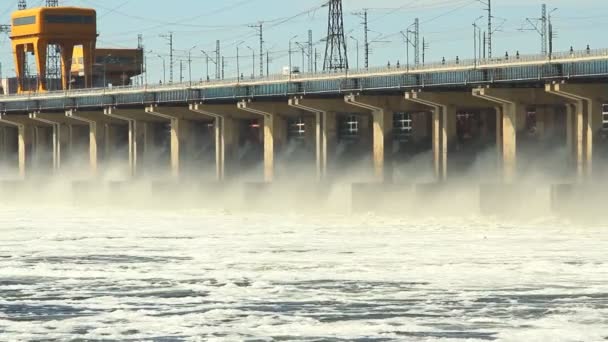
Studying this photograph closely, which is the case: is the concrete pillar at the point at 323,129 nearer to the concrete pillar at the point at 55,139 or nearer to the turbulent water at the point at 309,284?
the turbulent water at the point at 309,284

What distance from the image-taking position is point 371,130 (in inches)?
4262

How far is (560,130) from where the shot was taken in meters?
93.2

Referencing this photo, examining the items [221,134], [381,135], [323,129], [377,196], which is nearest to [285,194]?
[323,129]

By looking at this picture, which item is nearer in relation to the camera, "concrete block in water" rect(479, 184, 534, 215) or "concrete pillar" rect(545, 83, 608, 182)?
"concrete pillar" rect(545, 83, 608, 182)

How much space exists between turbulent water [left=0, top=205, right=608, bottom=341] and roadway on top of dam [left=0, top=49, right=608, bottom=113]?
1130cm

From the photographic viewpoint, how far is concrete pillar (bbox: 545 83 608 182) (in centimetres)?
7962

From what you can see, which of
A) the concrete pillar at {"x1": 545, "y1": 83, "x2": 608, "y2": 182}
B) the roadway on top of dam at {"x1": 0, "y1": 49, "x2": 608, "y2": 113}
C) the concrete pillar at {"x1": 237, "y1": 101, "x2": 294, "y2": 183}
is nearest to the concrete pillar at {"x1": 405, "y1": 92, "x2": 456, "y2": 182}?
the roadway on top of dam at {"x1": 0, "y1": 49, "x2": 608, "y2": 113}

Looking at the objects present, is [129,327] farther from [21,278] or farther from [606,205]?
[606,205]

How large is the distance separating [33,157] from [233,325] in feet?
396

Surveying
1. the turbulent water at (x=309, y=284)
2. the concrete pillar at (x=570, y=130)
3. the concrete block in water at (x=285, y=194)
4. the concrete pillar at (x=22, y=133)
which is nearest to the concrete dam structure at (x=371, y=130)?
the concrete pillar at (x=570, y=130)

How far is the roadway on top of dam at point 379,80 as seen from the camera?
79325 millimetres

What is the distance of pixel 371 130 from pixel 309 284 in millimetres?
64761

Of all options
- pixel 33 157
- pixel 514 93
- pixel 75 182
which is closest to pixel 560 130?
pixel 514 93

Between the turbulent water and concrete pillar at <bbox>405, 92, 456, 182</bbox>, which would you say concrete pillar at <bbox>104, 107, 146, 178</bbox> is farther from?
the turbulent water
